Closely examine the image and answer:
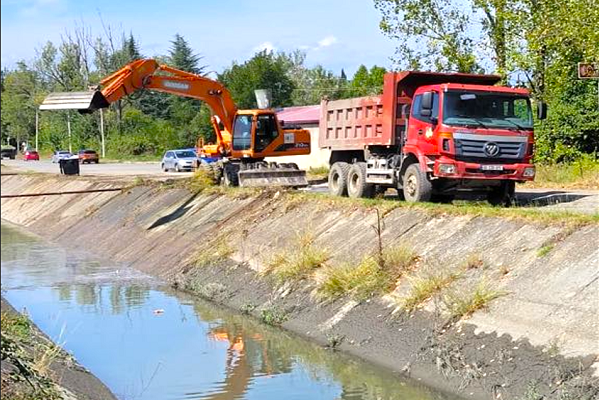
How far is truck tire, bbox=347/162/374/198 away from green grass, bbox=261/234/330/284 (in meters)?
3.52

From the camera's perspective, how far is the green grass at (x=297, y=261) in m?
16.5

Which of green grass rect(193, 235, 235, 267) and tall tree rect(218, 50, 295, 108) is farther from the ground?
tall tree rect(218, 50, 295, 108)

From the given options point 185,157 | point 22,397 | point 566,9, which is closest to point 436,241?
point 22,397

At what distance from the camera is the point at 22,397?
711 centimetres

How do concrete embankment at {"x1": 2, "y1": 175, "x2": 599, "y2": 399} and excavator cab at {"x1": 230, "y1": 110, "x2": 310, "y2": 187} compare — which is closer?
concrete embankment at {"x1": 2, "y1": 175, "x2": 599, "y2": 399}

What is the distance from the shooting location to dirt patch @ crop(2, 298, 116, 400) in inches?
297

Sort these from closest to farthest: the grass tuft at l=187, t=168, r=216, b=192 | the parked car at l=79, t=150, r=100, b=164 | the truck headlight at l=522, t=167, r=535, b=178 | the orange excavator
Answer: the truck headlight at l=522, t=167, r=535, b=178
the orange excavator
the grass tuft at l=187, t=168, r=216, b=192
the parked car at l=79, t=150, r=100, b=164

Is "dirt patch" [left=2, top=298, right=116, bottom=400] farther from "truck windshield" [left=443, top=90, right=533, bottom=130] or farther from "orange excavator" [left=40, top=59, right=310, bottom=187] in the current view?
"orange excavator" [left=40, top=59, right=310, bottom=187]

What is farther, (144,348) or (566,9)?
(566,9)

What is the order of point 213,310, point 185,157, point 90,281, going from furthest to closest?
point 185,157 → point 90,281 → point 213,310

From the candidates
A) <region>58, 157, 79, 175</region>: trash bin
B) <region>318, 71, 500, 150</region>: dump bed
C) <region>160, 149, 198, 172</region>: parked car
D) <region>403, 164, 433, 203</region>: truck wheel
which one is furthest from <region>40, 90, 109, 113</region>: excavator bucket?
<region>160, 149, 198, 172</region>: parked car

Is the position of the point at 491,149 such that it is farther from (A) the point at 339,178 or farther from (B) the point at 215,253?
(B) the point at 215,253

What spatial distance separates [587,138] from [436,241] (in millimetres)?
15792

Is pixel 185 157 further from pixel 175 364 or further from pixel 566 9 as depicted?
pixel 175 364
